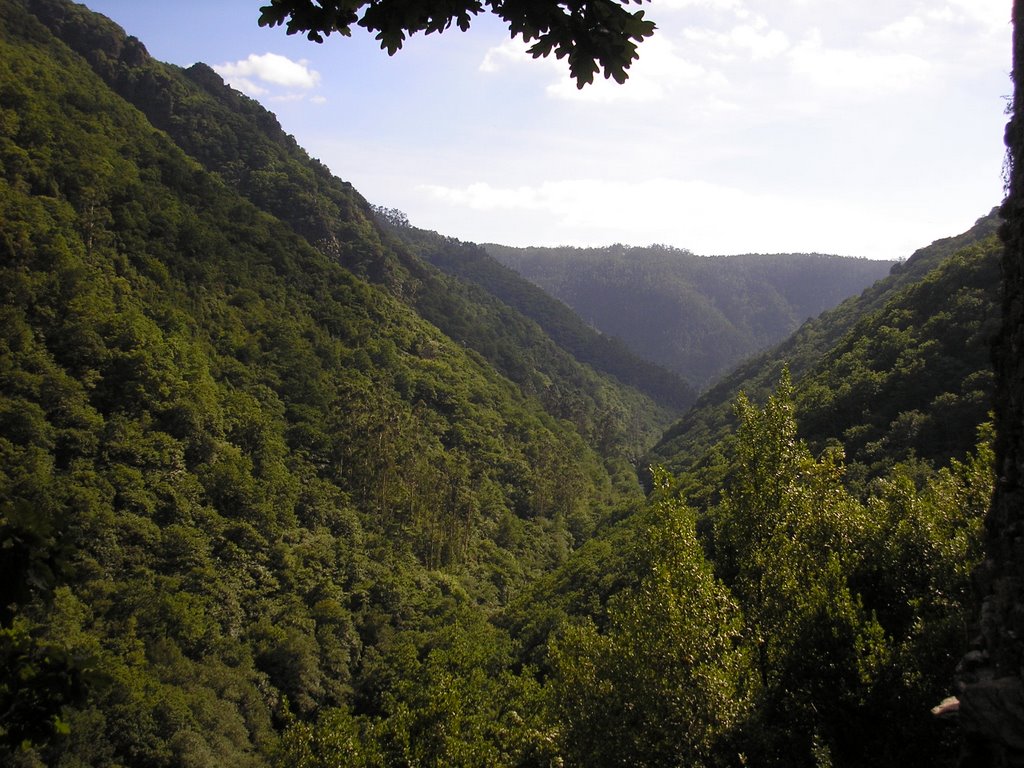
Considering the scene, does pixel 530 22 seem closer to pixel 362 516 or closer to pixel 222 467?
pixel 222 467

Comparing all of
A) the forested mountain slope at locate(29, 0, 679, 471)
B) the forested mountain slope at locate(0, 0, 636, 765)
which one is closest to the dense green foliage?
the forested mountain slope at locate(0, 0, 636, 765)

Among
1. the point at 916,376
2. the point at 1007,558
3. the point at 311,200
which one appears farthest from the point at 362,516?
the point at 311,200

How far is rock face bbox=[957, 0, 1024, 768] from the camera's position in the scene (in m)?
5.21

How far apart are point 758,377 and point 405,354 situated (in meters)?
66.1

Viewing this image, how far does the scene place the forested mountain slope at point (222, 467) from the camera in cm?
3825

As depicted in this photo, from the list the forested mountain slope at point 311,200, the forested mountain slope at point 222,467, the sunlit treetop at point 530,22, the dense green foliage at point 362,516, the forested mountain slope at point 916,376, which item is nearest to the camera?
the sunlit treetop at point 530,22

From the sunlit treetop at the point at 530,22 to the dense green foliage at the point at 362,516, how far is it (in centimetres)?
385

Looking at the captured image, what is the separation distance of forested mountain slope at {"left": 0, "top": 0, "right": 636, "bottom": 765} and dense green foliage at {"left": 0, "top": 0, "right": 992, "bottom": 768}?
0.98 ft

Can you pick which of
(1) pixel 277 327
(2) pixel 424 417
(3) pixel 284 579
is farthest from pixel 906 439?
(1) pixel 277 327

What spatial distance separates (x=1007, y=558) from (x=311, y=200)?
123977 millimetres

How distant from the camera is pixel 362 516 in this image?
210ft

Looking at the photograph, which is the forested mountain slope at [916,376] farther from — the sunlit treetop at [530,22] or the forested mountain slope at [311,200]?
the forested mountain slope at [311,200]

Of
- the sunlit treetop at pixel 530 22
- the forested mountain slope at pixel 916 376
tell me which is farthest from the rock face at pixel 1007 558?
the forested mountain slope at pixel 916 376

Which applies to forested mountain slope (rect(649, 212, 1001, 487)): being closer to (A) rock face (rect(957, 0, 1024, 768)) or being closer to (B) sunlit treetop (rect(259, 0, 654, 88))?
(A) rock face (rect(957, 0, 1024, 768))
